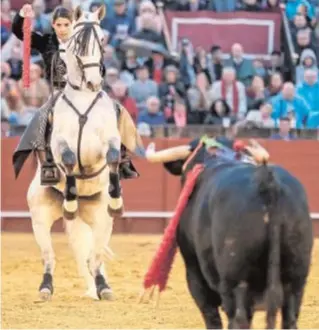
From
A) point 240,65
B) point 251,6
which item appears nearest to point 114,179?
point 240,65

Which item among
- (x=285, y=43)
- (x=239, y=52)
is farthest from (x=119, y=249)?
(x=285, y=43)

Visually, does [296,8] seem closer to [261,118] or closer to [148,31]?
[148,31]

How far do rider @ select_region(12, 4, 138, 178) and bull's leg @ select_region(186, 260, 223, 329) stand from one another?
317 centimetres

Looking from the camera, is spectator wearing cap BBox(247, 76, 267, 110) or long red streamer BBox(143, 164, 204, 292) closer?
long red streamer BBox(143, 164, 204, 292)

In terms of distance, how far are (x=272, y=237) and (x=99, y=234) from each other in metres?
4.37

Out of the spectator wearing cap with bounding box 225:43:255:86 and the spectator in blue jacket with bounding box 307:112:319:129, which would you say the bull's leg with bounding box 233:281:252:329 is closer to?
the spectator in blue jacket with bounding box 307:112:319:129

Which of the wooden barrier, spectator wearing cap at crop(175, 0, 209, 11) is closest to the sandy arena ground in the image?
the wooden barrier

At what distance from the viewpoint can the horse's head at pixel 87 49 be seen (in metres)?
9.17

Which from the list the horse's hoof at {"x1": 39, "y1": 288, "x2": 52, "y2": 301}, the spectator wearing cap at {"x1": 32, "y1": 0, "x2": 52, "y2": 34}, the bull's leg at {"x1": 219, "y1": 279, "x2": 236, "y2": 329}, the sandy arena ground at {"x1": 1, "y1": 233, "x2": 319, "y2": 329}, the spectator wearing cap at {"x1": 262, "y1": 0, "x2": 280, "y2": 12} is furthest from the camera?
the spectator wearing cap at {"x1": 262, "y1": 0, "x2": 280, "y2": 12}

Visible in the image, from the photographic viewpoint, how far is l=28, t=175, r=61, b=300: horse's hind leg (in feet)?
33.2

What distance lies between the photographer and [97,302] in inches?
390

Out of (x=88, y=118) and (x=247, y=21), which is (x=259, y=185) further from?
(x=247, y=21)

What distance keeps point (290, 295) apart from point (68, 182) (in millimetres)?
3601

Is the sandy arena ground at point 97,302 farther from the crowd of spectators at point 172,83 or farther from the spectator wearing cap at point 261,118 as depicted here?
the spectator wearing cap at point 261,118
